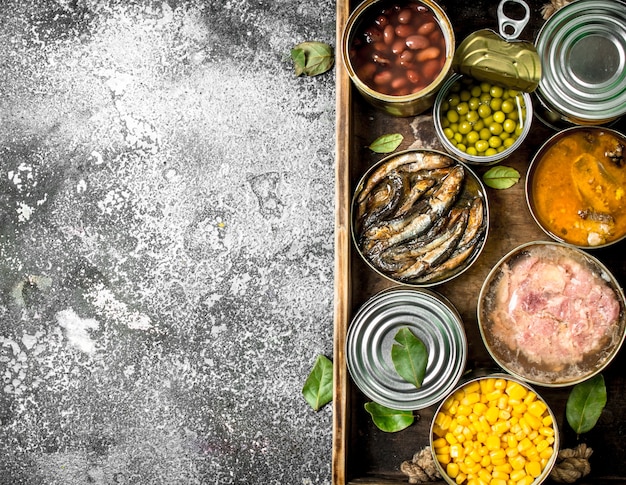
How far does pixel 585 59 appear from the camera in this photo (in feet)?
6.41

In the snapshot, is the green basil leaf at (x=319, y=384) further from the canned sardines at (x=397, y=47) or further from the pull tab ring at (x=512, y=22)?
the pull tab ring at (x=512, y=22)

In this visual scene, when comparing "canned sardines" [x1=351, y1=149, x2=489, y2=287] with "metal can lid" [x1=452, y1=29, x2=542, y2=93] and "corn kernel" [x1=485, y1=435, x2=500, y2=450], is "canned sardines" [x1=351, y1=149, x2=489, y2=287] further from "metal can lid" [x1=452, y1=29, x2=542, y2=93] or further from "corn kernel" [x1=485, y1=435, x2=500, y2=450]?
"corn kernel" [x1=485, y1=435, x2=500, y2=450]

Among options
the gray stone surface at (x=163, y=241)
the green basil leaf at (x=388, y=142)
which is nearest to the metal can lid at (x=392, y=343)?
the gray stone surface at (x=163, y=241)

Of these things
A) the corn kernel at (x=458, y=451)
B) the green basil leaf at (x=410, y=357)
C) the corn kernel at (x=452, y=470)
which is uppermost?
the green basil leaf at (x=410, y=357)

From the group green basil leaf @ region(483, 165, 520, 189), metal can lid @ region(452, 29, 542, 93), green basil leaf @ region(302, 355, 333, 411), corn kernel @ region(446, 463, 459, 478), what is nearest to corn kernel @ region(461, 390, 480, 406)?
corn kernel @ region(446, 463, 459, 478)

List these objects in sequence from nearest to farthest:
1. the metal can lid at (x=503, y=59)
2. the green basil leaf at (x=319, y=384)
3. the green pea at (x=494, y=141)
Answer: the metal can lid at (x=503, y=59)
the green pea at (x=494, y=141)
the green basil leaf at (x=319, y=384)

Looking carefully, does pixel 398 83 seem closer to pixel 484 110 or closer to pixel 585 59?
pixel 484 110

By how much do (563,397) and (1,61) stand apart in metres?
2.70

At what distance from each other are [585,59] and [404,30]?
2.09ft

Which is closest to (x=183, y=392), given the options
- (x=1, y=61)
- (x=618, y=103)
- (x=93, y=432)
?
(x=93, y=432)

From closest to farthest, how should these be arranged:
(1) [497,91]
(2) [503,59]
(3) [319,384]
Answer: (2) [503,59] < (1) [497,91] < (3) [319,384]

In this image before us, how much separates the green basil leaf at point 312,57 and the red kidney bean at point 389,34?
1.53ft

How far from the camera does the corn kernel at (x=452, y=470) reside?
1922 millimetres

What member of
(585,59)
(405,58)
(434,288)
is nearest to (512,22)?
(585,59)
